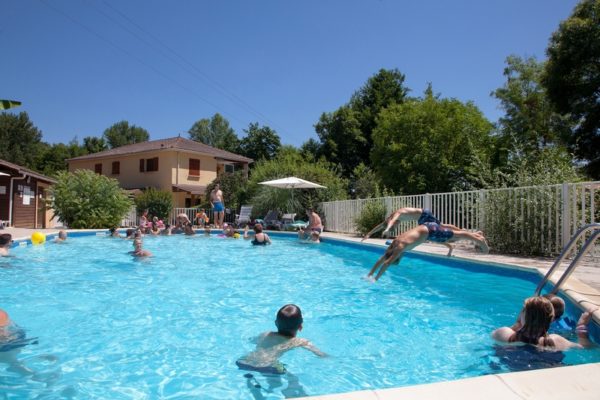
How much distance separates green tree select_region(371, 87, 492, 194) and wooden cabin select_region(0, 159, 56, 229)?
736 inches

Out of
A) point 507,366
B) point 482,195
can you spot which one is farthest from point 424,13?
point 507,366

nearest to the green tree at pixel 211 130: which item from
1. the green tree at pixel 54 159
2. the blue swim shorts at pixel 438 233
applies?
the green tree at pixel 54 159

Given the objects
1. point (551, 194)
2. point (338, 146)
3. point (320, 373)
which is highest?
point (338, 146)

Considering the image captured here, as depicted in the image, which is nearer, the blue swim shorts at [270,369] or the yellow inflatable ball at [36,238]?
the blue swim shorts at [270,369]

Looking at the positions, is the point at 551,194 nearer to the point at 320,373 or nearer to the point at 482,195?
the point at 482,195

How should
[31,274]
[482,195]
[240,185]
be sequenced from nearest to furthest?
[31,274], [482,195], [240,185]

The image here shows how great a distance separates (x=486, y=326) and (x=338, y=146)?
114ft

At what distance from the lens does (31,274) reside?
329 inches

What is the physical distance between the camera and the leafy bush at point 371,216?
46.7 feet

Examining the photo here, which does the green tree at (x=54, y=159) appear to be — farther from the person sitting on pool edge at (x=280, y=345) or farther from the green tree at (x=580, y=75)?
the person sitting on pool edge at (x=280, y=345)

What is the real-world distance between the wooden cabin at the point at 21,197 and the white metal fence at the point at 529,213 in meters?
18.1

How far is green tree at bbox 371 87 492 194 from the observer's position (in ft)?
78.2

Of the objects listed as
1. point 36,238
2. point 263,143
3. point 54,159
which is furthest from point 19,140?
point 36,238

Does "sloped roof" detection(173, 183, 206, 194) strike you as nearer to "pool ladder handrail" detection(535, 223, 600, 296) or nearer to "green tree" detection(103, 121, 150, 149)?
"pool ladder handrail" detection(535, 223, 600, 296)
